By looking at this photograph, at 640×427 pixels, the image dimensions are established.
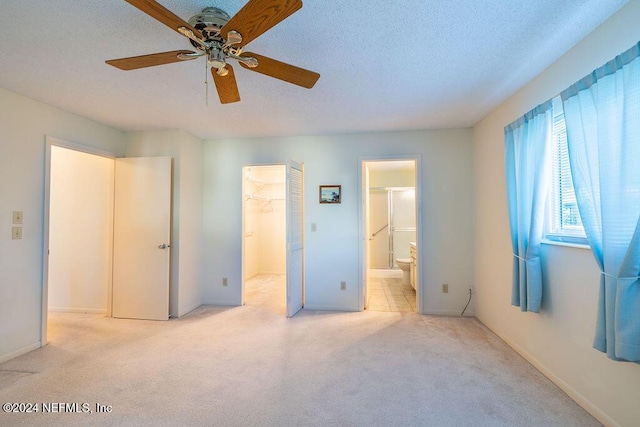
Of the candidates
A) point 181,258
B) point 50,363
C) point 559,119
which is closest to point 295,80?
point 559,119

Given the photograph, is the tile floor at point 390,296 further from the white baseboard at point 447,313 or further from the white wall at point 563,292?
the white wall at point 563,292

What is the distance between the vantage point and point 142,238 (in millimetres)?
3402

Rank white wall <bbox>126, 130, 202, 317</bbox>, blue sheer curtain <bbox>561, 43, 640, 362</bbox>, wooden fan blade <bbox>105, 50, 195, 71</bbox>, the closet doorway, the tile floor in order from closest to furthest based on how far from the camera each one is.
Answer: blue sheer curtain <bbox>561, 43, 640, 362</bbox> < wooden fan blade <bbox>105, 50, 195, 71</bbox> < white wall <bbox>126, 130, 202, 317</bbox> < the tile floor < the closet doorway

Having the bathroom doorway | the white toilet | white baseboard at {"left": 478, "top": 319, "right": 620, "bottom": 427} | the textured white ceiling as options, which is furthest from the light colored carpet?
the bathroom doorway

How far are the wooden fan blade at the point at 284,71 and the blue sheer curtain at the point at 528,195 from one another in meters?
1.75

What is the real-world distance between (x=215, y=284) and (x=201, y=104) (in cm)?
242

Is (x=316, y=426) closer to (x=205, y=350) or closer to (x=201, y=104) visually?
(x=205, y=350)

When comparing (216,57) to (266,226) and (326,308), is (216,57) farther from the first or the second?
(266,226)

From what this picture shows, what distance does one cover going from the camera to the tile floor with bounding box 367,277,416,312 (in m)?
3.79

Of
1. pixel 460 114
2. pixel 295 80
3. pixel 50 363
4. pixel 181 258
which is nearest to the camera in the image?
pixel 295 80

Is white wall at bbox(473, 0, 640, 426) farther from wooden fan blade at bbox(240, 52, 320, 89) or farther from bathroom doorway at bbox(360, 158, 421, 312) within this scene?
bathroom doorway at bbox(360, 158, 421, 312)

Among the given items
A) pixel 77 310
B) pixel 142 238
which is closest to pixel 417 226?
pixel 142 238

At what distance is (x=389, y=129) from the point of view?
3.54 meters

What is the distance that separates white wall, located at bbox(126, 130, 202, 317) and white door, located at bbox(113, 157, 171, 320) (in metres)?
0.12
